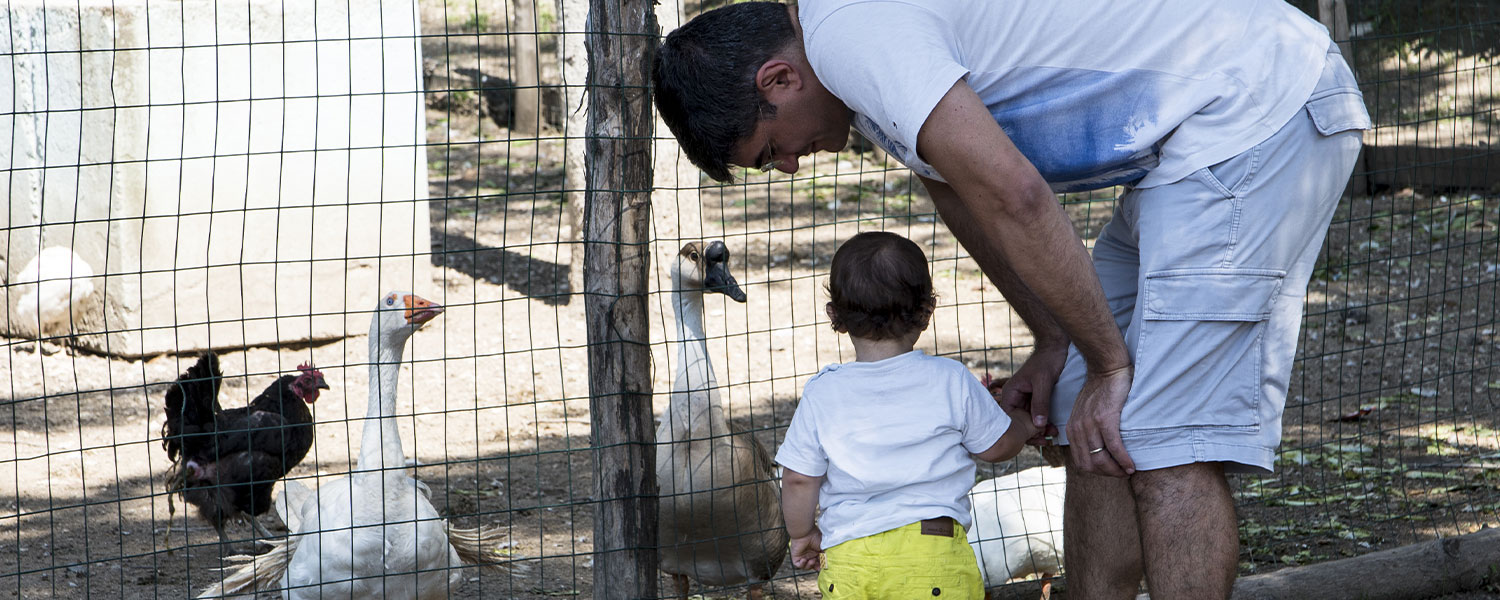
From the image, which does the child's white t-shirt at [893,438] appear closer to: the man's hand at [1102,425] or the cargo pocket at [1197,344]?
Result: the man's hand at [1102,425]

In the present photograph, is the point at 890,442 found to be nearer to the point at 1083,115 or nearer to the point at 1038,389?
the point at 1038,389

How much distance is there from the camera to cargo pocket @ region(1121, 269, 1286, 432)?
90.5 inches

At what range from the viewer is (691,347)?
4395 mm

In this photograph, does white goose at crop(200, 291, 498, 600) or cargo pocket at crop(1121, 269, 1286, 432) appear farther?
white goose at crop(200, 291, 498, 600)

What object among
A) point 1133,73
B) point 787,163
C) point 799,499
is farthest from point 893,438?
point 1133,73

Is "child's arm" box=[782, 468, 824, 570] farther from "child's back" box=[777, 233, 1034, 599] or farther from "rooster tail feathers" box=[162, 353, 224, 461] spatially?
"rooster tail feathers" box=[162, 353, 224, 461]

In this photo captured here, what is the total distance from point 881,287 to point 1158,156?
60 cm

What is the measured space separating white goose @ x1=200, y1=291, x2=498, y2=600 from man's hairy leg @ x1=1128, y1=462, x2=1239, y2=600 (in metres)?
2.15

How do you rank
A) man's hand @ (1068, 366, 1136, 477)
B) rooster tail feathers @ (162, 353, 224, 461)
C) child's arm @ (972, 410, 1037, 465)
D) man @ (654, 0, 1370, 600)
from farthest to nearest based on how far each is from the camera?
Result: 1. rooster tail feathers @ (162, 353, 224, 461)
2. child's arm @ (972, 410, 1037, 465)
3. man's hand @ (1068, 366, 1136, 477)
4. man @ (654, 0, 1370, 600)

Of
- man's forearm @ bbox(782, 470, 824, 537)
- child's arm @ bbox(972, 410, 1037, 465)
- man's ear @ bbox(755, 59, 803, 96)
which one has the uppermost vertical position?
man's ear @ bbox(755, 59, 803, 96)

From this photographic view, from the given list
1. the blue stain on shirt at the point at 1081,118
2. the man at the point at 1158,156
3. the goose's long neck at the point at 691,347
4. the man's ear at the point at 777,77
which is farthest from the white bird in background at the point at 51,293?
the blue stain on shirt at the point at 1081,118

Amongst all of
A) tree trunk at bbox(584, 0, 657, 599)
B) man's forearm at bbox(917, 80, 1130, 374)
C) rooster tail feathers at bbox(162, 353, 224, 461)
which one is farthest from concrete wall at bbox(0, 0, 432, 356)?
man's forearm at bbox(917, 80, 1130, 374)

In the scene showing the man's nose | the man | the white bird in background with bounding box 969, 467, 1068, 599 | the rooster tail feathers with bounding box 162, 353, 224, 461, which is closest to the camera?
the man

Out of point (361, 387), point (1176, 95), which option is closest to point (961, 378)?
point (1176, 95)
